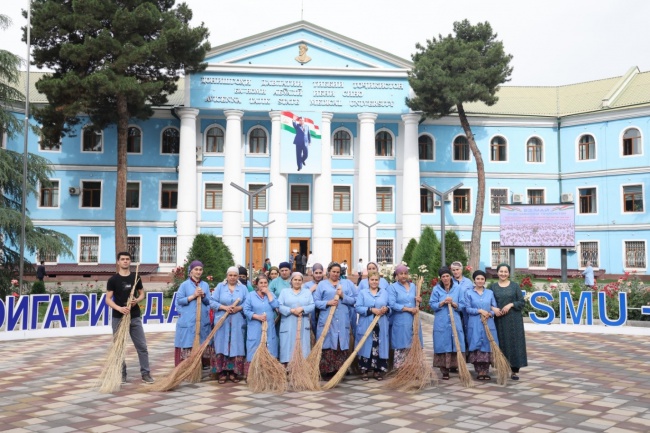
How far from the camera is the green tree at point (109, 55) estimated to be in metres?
23.3

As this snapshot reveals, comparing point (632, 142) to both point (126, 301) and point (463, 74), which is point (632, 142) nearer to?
point (463, 74)

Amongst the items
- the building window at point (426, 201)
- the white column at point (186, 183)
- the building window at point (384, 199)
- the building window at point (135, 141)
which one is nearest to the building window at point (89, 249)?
the white column at point (186, 183)

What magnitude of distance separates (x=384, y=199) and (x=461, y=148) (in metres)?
4.94

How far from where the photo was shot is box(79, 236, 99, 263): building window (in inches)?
1157

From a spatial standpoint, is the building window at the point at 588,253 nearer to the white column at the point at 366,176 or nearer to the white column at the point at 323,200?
the white column at the point at 366,176

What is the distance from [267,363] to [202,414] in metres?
1.41

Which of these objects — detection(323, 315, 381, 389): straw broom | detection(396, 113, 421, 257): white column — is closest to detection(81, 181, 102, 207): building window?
detection(396, 113, 421, 257): white column

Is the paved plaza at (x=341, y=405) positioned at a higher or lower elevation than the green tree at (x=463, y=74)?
lower

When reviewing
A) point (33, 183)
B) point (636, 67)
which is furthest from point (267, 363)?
point (636, 67)

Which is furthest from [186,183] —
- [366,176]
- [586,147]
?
[586,147]

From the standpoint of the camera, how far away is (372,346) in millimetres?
8242

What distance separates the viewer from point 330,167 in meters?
30.2

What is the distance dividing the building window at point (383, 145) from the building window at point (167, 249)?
1140cm

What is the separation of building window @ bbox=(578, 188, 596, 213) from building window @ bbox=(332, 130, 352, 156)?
12.1 meters
